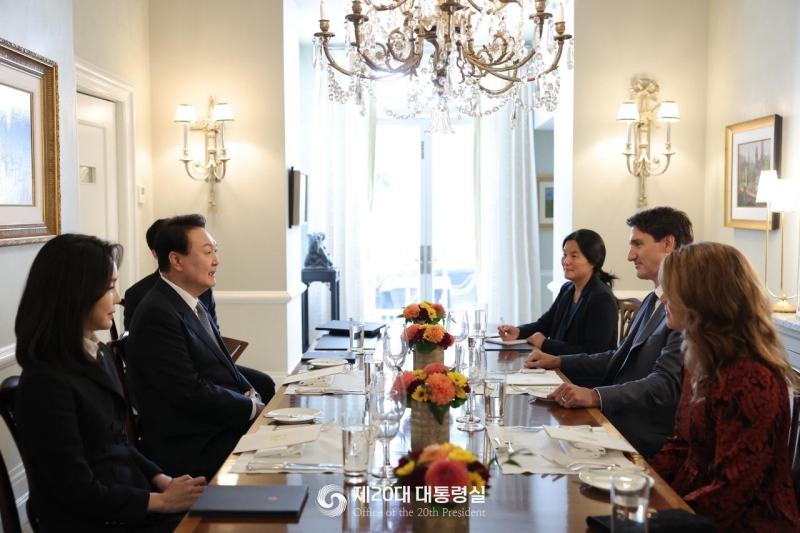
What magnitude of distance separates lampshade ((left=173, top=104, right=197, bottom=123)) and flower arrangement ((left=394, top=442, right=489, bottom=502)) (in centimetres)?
468

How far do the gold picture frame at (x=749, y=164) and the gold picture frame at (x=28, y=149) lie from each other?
12.6 feet

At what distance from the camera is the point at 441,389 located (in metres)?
1.87

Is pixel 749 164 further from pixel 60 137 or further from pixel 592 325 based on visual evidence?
pixel 60 137

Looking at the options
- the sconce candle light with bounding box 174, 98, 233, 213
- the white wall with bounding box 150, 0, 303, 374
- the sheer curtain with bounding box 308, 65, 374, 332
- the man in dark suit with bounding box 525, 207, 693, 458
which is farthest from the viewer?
the sheer curtain with bounding box 308, 65, 374, 332

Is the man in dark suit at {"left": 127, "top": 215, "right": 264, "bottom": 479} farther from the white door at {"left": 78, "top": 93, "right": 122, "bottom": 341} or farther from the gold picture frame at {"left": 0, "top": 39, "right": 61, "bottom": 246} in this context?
the white door at {"left": 78, "top": 93, "right": 122, "bottom": 341}

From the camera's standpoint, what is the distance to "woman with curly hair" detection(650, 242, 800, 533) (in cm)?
176

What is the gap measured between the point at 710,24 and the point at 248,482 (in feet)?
17.0

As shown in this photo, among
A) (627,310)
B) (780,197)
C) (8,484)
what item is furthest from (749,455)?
(780,197)

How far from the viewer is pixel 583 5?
5.71m

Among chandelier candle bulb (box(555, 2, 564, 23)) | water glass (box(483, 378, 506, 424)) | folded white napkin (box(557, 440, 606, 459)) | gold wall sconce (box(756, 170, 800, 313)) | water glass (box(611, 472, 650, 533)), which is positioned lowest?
folded white napkin (box(557, 440, 606, 459))

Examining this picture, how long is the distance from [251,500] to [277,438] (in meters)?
0.45

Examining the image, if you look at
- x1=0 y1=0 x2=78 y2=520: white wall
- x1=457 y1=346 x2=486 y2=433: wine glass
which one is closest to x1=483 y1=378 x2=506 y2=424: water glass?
x1=457 y1=346 x2=486 y2=433: wine glass

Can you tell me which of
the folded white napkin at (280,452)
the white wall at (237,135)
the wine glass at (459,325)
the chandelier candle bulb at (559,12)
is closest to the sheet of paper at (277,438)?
the folded white napkin at (280,452)

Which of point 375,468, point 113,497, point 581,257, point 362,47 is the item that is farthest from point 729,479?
point 362,47
